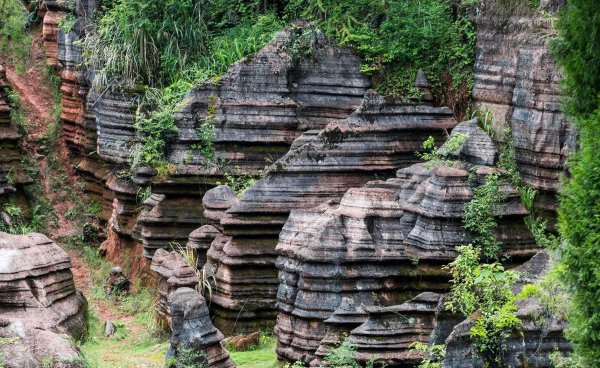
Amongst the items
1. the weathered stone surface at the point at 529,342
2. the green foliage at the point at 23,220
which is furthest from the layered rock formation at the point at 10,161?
the weathered stone surface at the point at 529,342

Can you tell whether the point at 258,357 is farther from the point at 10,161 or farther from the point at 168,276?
the point at 10,161

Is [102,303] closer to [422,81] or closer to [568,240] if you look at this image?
[422,81]

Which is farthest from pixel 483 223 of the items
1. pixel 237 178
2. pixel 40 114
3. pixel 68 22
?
pixel 40 114

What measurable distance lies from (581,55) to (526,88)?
6.34 m

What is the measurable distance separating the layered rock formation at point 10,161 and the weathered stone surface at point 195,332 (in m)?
10.1

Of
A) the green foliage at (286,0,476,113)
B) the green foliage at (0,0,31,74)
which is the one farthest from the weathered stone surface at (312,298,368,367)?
the green foliage at (0,0,31,74)

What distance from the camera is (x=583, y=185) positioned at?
32.1ft

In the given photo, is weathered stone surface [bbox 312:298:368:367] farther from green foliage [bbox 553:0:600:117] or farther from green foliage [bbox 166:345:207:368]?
green foliage [bbox 553:0:600:117]

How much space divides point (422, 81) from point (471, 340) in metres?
6.53

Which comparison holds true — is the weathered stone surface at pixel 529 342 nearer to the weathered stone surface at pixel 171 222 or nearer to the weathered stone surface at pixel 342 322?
the weathered stone surface at pixel 342 322

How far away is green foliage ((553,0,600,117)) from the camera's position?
987 centimetres

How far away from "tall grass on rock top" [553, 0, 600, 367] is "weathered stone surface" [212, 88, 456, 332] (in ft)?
24.2

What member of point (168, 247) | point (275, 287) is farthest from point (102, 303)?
point (275, 287)

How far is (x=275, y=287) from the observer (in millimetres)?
17531
